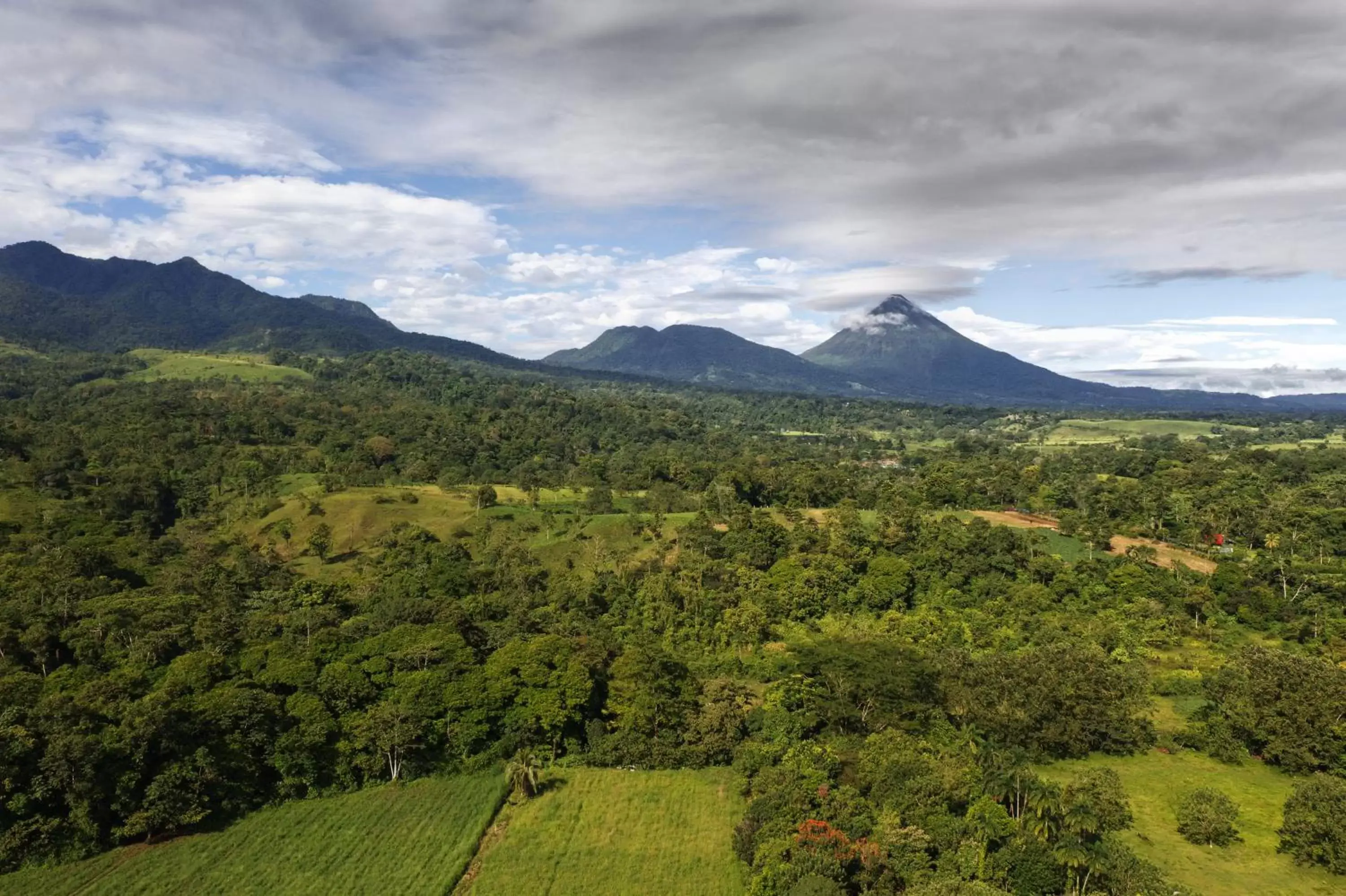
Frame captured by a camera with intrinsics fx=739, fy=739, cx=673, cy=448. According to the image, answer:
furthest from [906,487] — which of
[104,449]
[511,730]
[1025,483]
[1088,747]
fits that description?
[104,449]

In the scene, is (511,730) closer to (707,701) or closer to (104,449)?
(707,701)

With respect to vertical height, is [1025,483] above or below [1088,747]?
above

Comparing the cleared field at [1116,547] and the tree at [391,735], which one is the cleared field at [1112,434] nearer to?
the cleared field at [1116,547]

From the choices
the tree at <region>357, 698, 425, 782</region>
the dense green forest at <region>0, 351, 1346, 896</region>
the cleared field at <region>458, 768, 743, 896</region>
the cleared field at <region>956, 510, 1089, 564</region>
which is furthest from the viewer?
the cleared field at <region>956, 510, 1089, 564</region>

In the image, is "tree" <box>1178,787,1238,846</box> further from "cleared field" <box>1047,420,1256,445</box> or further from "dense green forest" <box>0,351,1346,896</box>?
"cleared field" <box>1047,420,1256,445</box>

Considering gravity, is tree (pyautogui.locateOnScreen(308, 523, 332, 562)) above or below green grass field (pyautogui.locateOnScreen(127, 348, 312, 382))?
below

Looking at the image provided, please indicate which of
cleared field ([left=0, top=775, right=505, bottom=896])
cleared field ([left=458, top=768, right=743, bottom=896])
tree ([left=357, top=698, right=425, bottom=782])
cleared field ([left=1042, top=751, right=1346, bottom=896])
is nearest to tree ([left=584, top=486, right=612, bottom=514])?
cleared field ([left=458, top=768, right=743, bottom=896])
